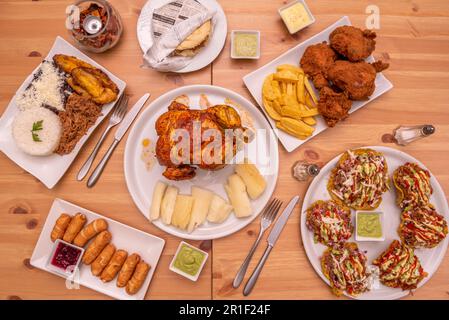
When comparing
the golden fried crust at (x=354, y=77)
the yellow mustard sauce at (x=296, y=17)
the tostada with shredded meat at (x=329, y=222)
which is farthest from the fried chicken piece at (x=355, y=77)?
the tostada with shredded meat at (x=329, y=222)

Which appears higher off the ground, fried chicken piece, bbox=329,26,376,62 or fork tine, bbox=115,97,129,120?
fried chicken piece, bbox=329,26,376,62

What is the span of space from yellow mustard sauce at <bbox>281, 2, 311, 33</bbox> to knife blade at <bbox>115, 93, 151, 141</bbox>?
1045mm

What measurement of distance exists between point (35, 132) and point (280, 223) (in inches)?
64.5

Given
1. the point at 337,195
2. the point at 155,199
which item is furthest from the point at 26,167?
the point at 337,195

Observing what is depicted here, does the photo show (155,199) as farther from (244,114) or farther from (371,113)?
(371,113)

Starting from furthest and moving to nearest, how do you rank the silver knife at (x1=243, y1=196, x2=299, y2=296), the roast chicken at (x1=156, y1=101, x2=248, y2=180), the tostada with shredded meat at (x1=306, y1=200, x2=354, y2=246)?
the silver knife at (x1=243, y1=196, x2=299, y2=296) < the tostada with shredded meat at (x1=306, y1=200, x2=354, y2=246) < the roast chicken at (x1=156, y1=101, x2=248, y2=180)

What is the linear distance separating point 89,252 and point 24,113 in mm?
964

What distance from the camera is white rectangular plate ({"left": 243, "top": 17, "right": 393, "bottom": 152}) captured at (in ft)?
7.86

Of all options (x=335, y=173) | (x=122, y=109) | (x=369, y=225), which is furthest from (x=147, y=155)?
(x=369, y=225)

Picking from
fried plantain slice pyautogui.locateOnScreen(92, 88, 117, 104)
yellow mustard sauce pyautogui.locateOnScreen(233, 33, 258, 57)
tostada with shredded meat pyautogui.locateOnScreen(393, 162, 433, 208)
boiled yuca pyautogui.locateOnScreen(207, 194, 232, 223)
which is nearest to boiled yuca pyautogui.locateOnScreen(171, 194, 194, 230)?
boiled yuca pyautogui.locateOnScreen(207, 194, 232, 223)

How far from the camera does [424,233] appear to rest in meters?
2.29

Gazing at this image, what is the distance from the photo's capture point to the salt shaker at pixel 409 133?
2.32m

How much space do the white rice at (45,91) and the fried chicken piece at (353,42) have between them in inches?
69.5

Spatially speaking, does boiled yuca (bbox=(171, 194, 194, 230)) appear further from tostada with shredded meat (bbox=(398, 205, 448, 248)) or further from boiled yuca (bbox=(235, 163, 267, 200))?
tostada with shredded meat (bbox=(398, 205, 448, 248))
